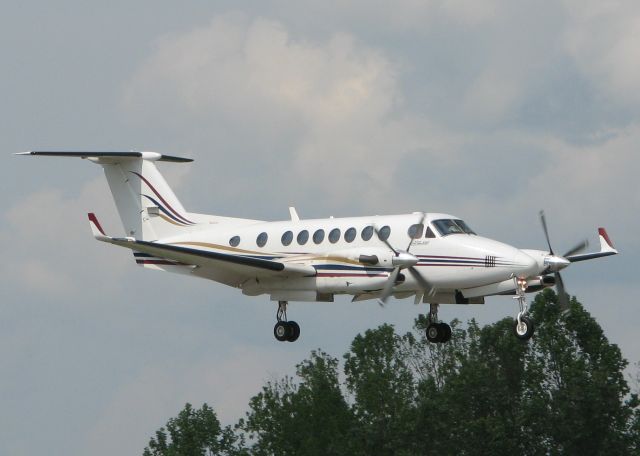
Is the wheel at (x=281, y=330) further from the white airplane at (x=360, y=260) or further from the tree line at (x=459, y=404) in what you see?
the tree line at (x=459, y=404)

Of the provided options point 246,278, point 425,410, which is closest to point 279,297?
point 246,278

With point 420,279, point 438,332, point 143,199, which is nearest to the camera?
point 420,279

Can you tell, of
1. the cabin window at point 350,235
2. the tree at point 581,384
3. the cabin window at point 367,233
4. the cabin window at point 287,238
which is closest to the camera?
the cabin window at point 367,233

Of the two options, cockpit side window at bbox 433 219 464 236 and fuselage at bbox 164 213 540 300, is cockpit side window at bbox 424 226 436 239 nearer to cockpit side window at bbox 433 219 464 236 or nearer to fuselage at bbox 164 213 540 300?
fuselage at bbox 164 213 540 300

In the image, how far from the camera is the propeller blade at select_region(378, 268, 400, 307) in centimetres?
4269

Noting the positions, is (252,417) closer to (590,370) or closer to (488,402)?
(488,402)

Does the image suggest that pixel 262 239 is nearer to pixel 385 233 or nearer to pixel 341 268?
pixel 341 268

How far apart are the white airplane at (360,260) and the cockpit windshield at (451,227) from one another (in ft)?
0.13

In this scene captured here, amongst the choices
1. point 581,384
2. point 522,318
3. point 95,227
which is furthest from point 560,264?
point 581,384

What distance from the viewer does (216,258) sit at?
146 feet

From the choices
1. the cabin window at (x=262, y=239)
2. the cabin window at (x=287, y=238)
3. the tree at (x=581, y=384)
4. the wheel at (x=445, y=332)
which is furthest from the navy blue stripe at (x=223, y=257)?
the tree at (x=581, y=384)

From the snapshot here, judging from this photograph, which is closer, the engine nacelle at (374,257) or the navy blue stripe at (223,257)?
the engine nacelle at (374,257)

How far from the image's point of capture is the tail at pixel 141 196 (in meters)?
49.6

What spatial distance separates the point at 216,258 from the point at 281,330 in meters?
3.14
